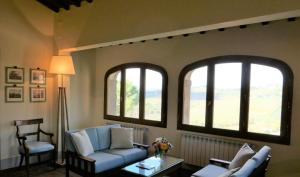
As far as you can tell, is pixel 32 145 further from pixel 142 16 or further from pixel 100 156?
pixel 142 16

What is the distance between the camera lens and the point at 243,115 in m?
3.88

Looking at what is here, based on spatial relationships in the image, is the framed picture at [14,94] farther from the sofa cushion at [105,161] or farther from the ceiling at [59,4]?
the sofa cushion at [105,161]

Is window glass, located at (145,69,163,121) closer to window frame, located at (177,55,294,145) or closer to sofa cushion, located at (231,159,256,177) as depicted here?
window frame, located at (177,55,294,145)

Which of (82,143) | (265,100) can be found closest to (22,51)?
(82,143)

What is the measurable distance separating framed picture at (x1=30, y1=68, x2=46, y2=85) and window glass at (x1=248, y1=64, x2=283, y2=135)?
13.4ft

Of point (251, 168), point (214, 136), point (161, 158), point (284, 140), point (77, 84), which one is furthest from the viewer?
point (77, 84)

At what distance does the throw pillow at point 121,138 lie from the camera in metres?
4.35

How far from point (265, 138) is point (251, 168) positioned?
1.47m

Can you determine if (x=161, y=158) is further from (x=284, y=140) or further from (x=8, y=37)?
(x=8, y=37)

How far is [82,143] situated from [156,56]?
2.28 m

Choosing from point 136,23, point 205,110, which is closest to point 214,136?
point 205,110

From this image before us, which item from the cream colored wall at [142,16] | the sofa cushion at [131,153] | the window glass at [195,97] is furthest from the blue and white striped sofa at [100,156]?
the cream colored wall at [142,16]

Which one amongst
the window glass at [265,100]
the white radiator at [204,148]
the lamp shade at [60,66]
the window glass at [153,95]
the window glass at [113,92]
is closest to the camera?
the window glass at [265,100]

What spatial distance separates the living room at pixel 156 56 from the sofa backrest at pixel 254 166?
96cm
